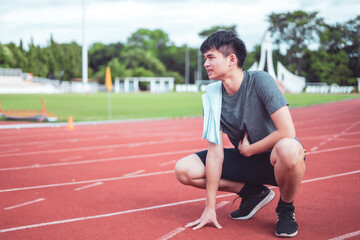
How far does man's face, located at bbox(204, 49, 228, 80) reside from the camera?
3.21m

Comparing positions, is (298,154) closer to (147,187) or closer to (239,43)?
(239,43)

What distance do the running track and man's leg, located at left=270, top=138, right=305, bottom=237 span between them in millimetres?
142

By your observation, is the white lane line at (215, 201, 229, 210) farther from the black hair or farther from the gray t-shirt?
the black hair

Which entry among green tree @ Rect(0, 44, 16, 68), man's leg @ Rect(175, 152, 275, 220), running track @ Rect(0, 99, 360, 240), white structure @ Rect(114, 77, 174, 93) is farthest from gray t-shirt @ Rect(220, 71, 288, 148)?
white structure @ Rect(114, 77, 174, 93)

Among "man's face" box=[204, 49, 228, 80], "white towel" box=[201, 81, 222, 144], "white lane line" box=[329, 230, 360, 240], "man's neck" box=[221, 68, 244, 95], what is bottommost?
"white lane line" box=[329, 230, 360, 240]

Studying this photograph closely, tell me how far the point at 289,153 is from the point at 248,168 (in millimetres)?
593

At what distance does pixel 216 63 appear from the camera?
322cm

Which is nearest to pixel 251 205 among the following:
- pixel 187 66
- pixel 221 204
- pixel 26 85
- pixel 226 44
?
pixel 221 204

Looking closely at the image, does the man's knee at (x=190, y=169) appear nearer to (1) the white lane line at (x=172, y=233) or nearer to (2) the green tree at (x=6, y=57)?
(1) the white lane line at (x=172, y=233)

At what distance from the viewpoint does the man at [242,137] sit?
3.08m

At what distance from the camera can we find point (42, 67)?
6806cm

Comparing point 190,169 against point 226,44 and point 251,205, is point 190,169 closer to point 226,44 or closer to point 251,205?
point 251,205

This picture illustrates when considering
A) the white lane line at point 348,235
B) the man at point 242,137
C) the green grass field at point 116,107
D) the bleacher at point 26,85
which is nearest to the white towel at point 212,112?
the man at point 242,137

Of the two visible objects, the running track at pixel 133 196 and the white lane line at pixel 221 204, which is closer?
the running track at pixel 133 196
